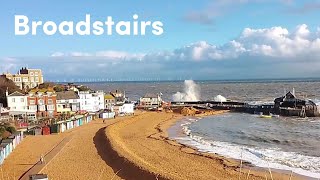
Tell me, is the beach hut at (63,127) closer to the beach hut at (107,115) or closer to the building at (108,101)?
the beach hut at (107,115)

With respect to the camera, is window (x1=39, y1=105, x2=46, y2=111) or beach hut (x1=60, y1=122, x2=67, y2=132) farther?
window (x1=39, y1=105, x2=46, y2=111)

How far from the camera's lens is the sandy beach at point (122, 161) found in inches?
853

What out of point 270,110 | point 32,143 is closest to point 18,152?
point 32,143

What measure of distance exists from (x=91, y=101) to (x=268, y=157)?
141 ft

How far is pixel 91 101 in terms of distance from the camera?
2601 inches

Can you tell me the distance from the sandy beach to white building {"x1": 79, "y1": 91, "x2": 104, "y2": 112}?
26780 mm

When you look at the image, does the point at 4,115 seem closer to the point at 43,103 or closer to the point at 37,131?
the point at 43,103

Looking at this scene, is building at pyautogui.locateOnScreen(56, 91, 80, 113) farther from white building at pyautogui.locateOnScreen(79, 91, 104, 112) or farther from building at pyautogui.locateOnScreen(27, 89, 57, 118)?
building at pyautogui.locateOnScreen(27, 89, 57, 118)

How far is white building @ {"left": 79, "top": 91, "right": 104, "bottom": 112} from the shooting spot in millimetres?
64250

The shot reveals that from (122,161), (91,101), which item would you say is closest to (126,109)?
(91,101)

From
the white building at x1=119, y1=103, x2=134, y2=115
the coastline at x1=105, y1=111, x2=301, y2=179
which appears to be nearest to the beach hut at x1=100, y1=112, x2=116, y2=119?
the white building at x1=119, y1=103, x2=134, y2=115

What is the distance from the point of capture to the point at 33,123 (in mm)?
46750

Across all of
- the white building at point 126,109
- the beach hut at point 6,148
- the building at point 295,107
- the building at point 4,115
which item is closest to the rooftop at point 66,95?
the white building at point 126,109

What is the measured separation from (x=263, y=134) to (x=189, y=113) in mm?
29815
